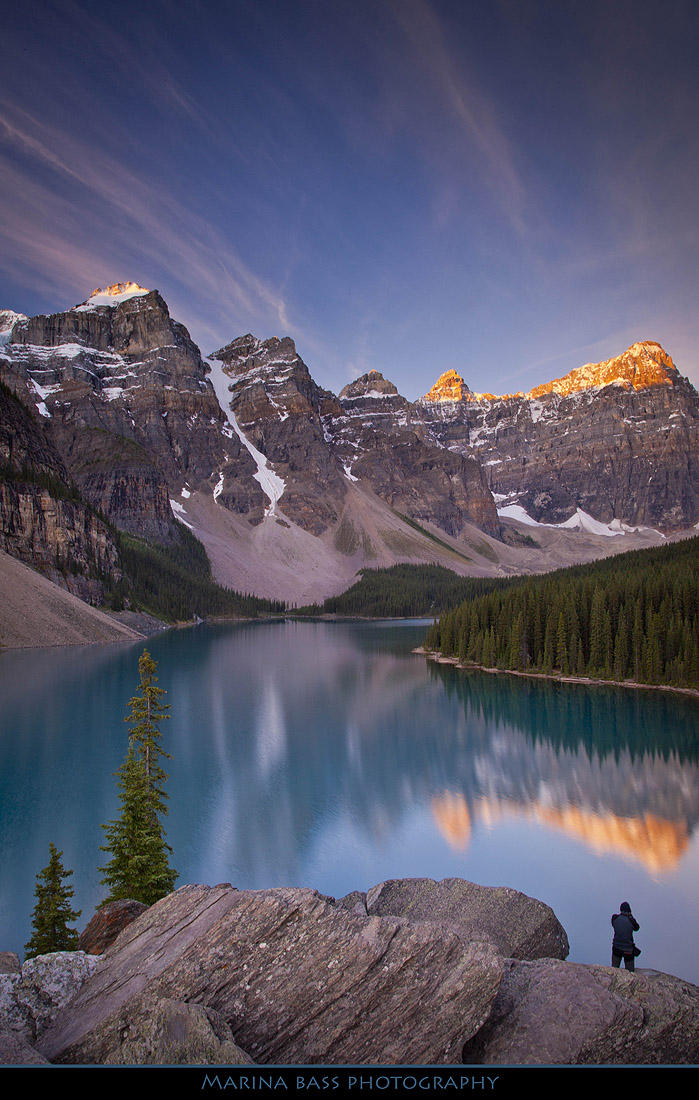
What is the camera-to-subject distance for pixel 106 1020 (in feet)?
17.1

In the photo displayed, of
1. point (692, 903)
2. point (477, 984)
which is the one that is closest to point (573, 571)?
point (692, 903)

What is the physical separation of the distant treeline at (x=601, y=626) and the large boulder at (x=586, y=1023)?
144 ft

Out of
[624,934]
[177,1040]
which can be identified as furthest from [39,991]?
[624,934]

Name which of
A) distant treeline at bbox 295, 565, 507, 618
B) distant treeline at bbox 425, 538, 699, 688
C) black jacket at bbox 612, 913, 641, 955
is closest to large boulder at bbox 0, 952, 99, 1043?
black jacket at bbox 612, 913, 641, 955

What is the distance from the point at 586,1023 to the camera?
6000mm

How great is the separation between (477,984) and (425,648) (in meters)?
70.3

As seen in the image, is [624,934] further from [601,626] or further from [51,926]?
[601,626]

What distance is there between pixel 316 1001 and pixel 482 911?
6.35 m

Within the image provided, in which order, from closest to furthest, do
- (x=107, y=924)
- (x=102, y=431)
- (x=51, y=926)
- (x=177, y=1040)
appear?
(x=177, y=1040)
(x=107, y=924)
(x=51, y=926)
(x=102, y=431)

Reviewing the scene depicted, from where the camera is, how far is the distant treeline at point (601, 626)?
151 feet

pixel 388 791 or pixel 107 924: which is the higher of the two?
pixel 107 924

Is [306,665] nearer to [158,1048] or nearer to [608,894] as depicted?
[608,894]

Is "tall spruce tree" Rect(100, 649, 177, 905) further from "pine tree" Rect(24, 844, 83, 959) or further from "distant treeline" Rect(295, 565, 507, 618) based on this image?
"distant treeline" Rect(295, 565, 507, 618)

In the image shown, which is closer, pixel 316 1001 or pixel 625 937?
pixel 316 1001
